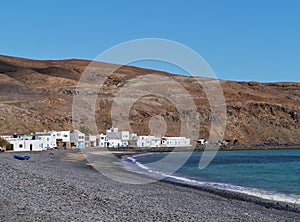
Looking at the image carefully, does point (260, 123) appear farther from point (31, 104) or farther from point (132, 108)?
point (31, 104)

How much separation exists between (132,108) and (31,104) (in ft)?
96.0

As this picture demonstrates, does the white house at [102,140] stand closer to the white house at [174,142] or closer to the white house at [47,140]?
the white house at [47,140]

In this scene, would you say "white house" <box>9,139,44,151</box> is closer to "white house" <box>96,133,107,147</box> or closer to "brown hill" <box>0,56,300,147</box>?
"white house" <box>96,133,107,147</box>

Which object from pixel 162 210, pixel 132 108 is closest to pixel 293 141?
pixel 132 108

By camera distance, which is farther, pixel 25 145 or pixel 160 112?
pixel 160 112

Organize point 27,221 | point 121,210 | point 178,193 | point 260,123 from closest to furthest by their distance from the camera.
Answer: point 27,221, point 121,210, point 178,193, point 260,123

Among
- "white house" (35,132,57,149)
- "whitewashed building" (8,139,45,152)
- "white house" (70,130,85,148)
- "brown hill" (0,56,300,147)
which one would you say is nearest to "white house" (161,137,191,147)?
"brown hill" (0,56,300,147)

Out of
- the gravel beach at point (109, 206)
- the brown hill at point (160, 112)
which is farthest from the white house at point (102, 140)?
the gravel beach at point (109, 206)

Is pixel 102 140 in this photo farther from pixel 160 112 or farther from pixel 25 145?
pixel 160 112

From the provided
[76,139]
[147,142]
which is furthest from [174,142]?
[76,139]

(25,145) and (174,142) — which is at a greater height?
(174,142)

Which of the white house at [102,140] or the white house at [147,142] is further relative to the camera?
the white house at [147,142]

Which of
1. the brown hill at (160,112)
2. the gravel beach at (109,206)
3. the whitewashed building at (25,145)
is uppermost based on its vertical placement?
the brown hill at (160,112)

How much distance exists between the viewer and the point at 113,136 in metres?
110
